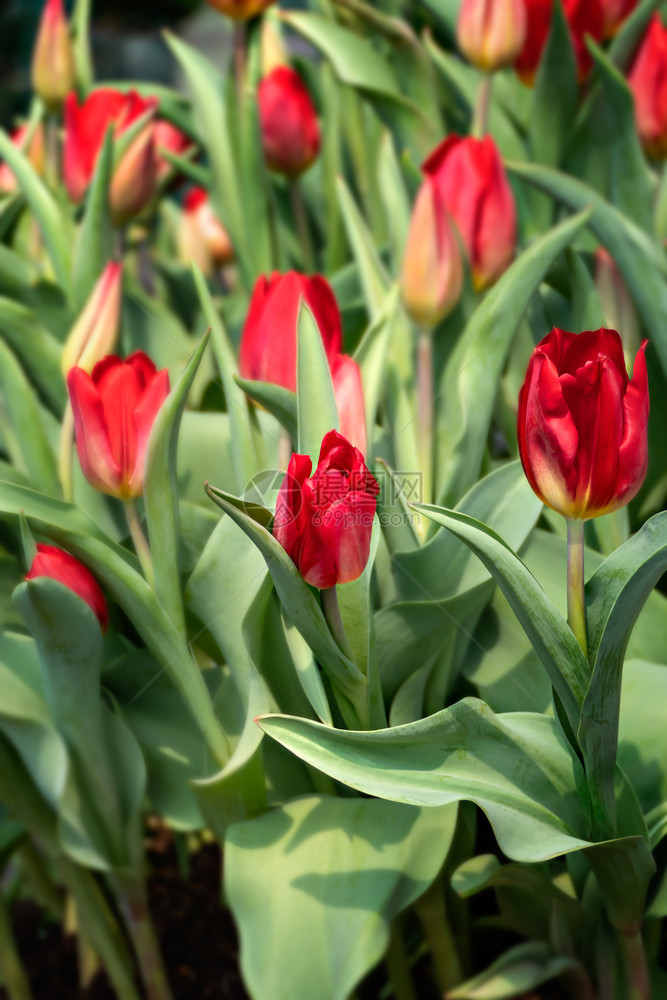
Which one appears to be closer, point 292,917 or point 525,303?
point 292,917

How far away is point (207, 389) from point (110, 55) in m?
3.25

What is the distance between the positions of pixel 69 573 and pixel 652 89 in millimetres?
535

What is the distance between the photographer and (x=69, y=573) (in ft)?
1.35

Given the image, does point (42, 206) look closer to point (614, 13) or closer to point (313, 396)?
point (313, 396)

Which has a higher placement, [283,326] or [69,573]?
[283,326]

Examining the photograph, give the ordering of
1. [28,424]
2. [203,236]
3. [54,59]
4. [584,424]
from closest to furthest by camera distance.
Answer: [584,424] < [28,424] < [54,59] < [203,236]

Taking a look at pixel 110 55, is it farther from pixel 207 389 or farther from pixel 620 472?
pixel 620 472

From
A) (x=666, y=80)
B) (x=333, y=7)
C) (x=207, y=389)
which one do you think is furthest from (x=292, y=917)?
(x=333, y=7)

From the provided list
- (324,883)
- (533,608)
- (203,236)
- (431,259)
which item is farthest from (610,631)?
(203,236)

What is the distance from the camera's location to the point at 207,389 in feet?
2.13

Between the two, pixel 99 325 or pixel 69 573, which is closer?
pixel 69 573

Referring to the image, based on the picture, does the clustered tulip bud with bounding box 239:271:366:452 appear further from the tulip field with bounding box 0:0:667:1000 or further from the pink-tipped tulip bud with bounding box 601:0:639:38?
the pink-tipped tulip bud with bounding box 601:0:639:38

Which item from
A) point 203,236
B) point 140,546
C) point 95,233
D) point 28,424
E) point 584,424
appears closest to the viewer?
point 584,424

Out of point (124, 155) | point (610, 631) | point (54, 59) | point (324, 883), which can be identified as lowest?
point (324, 883)
